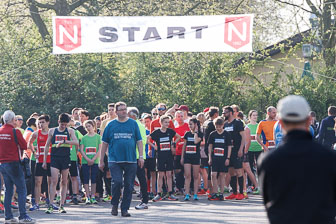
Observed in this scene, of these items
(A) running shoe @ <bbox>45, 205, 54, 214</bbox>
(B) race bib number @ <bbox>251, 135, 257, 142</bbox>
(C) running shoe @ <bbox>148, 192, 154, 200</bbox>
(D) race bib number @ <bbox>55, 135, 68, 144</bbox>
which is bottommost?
(C) running shoe @ <bbox>148, 192, 154, 200</bbox>

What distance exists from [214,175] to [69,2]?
20.9 m

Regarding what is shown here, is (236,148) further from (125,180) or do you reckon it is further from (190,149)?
(125,180)

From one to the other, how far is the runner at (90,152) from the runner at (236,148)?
9.03ft

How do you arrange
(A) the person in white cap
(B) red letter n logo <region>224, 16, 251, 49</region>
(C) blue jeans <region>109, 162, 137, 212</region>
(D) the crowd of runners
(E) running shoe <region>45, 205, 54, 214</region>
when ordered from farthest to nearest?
1. (B) red letter n logo <region>224, 16, 251, 49</region>
2. (D) the crowd of runners
3. (E) running shoe <region>45, 205, 54, 214</region>
4. (C) blue jeans <region>109, 162, 137, 212</region>
5. (A) the person in white cap

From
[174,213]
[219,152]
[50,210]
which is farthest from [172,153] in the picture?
[50,210]

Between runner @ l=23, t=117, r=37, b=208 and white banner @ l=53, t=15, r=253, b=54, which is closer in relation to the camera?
runner @ l=23, t=117, r=37, b=208

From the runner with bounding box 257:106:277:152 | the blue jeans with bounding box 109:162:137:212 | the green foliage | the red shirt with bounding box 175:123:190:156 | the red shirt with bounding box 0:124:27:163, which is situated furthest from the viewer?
the green foliage

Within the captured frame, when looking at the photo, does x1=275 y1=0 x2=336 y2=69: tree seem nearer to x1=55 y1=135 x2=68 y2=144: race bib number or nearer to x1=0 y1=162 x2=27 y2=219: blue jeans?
x1=55 y1=135 x2=68 y2=144: race bib number

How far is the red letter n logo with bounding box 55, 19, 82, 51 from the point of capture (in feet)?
67.0

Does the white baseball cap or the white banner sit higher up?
the white banner

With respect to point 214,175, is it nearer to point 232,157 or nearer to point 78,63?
point 232,157

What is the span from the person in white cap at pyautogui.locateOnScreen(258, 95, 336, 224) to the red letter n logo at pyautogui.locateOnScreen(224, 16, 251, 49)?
15.7 m

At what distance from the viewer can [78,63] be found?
2827 centimetres

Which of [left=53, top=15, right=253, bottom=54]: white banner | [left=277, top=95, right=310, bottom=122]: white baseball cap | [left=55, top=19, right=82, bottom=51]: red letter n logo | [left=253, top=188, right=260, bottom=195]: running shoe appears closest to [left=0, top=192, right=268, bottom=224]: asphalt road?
[left=253, top=188, right=260, bottom=195]: running shoe
